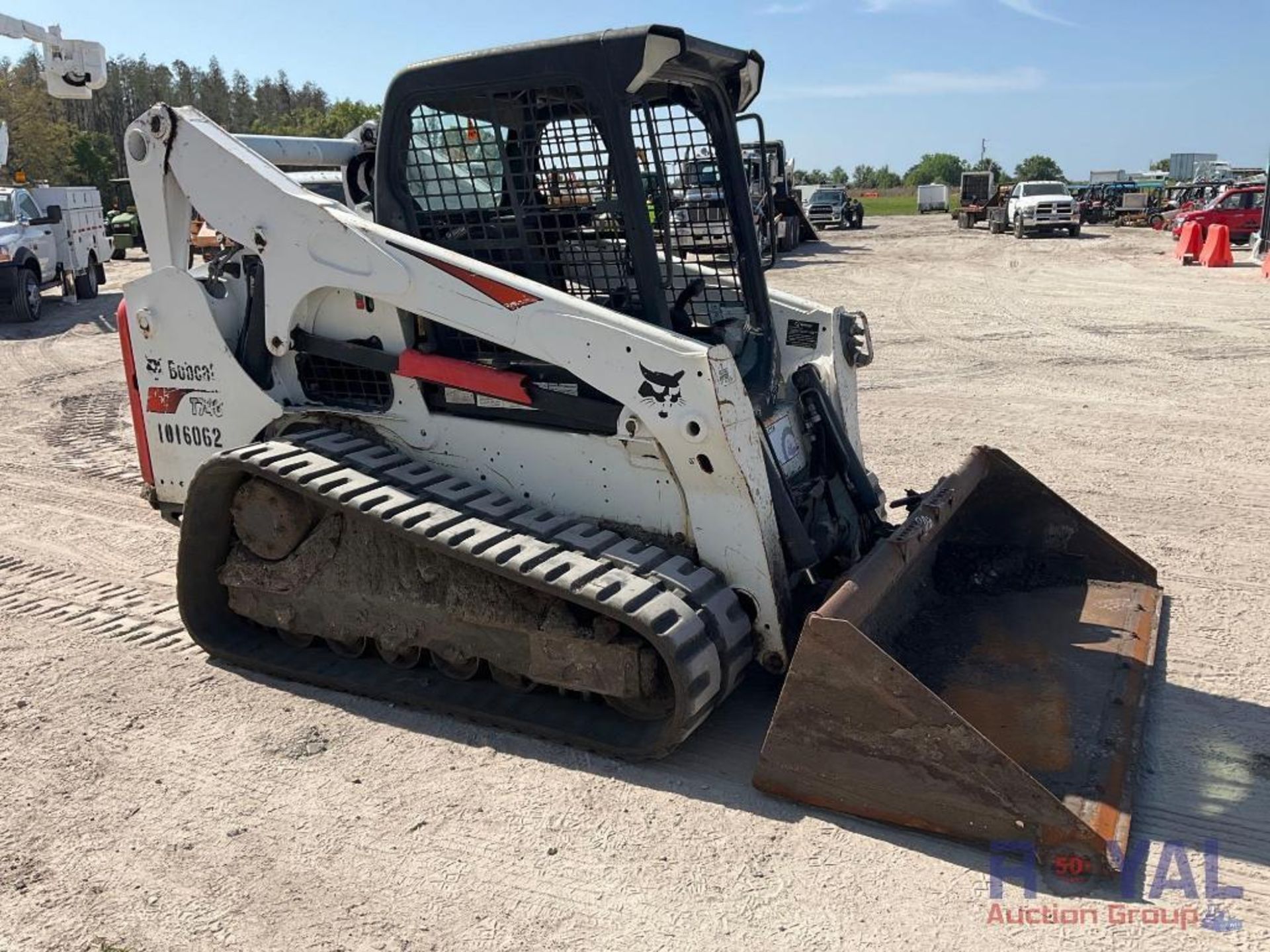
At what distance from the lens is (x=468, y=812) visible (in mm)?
3545

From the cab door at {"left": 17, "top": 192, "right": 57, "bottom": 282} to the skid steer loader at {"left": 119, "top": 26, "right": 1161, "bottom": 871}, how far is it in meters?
13.2

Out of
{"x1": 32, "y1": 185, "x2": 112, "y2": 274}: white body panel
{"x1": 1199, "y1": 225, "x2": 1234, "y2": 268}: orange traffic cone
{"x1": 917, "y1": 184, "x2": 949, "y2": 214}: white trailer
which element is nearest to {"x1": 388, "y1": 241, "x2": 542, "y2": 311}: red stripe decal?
{"x1": 32, "y1": 185, "x2": 112, "y2": 274}: white body panel

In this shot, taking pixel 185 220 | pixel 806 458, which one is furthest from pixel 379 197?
pixel 806 458

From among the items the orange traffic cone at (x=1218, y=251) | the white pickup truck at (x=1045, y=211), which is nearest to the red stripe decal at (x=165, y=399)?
the orange traffic cone at (x=1218, y=251)

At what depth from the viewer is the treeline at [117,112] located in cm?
4584

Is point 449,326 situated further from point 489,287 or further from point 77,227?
point 77,227

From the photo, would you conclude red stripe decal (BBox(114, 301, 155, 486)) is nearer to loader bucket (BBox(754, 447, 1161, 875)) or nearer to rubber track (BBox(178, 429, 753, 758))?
rubber track (BBox(178, 429, 753, 758))

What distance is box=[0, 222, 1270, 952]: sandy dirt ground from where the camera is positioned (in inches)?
118

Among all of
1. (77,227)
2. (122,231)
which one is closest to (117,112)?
(122,231)

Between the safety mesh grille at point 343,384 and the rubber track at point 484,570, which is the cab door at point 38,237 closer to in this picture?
the safety mesh grille at point 343,384

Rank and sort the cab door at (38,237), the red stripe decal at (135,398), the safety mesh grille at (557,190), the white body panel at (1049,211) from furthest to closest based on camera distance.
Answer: the white body panel at (1049,211), the cab door at (38,237), the red stripe decal at (135,398), the safety mesh grille at (557,190)

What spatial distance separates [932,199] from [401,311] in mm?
55524

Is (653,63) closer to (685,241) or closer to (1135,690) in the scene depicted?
(685,241)

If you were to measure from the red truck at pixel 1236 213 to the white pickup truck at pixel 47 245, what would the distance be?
896 inches
